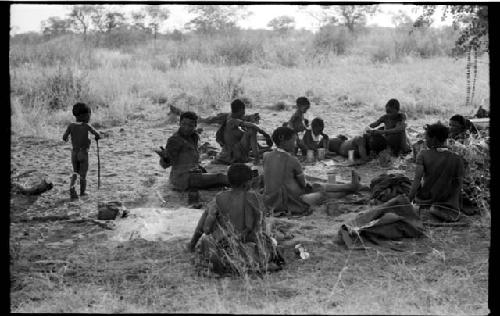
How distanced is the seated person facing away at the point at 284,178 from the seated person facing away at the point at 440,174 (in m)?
1.17

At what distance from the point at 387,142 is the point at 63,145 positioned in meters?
5.13

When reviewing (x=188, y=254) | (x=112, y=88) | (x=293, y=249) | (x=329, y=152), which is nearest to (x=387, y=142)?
(x=329, y=152)

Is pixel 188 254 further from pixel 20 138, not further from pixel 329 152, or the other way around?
pixel 20 138

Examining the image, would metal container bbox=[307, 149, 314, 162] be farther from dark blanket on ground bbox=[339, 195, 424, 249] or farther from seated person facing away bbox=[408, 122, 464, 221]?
dark blanket on ground bbox=[339, 195, 424, 249]

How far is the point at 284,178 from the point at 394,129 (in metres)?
2.72

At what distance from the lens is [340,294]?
14.7 ft

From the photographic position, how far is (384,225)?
5625 millimetres

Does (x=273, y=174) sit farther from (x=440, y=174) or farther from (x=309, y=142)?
(x=309, y=142)

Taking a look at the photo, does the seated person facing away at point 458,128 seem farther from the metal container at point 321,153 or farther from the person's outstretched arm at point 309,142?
the person's outstretched arm at point 309,142

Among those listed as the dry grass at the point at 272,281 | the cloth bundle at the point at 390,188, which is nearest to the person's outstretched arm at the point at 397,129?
the cloth bundle at the point at 390,188

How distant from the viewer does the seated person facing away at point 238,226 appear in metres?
4.86

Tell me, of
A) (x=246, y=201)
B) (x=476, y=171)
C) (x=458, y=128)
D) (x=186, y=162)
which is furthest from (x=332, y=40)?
(x=246, y=201)
